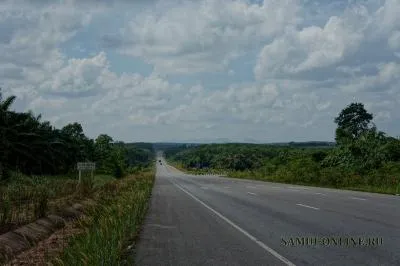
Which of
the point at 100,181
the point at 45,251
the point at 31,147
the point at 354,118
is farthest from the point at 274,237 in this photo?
the point at 354,118

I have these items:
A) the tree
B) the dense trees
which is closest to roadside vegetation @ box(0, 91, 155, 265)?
the dense trees

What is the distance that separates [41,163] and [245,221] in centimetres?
4432

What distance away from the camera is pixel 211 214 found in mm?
19203

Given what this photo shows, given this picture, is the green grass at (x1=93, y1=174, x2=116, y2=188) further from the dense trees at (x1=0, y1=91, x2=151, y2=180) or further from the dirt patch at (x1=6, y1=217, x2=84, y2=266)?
the dirt patch at (x1=6, y1=217, x2=84, y2=266)

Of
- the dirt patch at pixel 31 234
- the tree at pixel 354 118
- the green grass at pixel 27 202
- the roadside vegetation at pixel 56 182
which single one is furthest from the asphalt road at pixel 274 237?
the tree at pixel 354 118

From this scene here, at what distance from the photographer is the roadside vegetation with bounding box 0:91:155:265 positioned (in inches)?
575

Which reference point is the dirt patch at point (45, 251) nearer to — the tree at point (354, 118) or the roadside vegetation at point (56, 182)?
the roadside vegetation at point (56, 182)

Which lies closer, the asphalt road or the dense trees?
the asphalt road

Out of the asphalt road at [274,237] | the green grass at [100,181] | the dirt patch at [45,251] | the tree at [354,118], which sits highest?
the tree at [354,118]

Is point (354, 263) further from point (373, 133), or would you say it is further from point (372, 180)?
point (373, 133)

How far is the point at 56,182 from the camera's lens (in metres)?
32.5

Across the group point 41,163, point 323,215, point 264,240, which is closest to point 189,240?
point 264,240

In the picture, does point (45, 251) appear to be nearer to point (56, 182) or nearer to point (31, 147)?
point (56, 182)

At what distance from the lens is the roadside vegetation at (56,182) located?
575 inches
